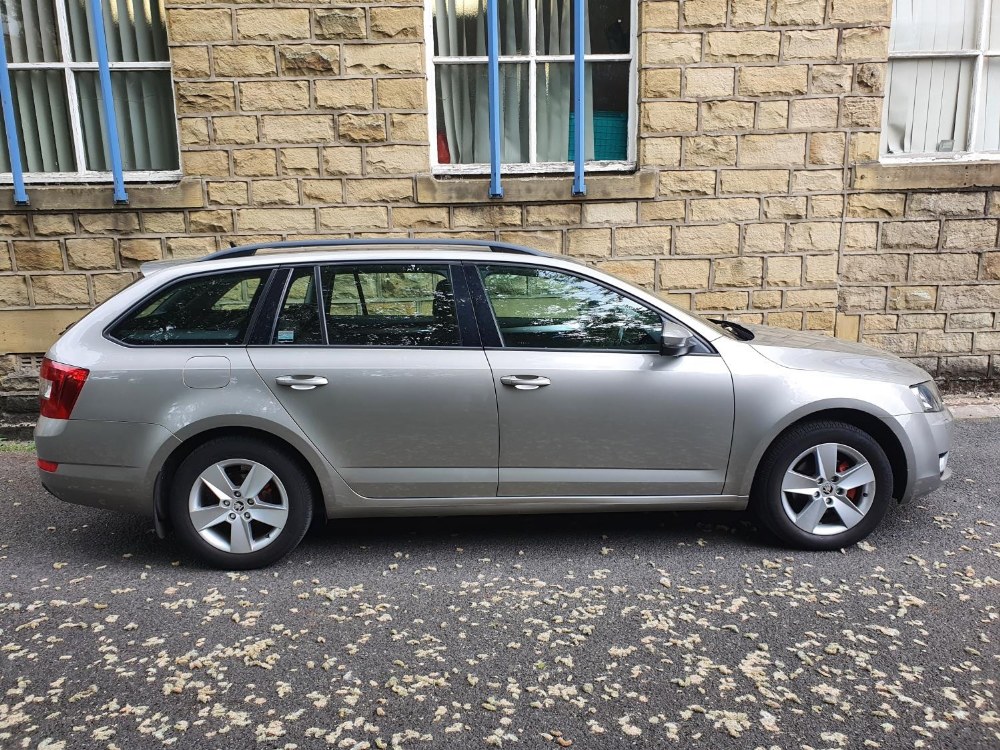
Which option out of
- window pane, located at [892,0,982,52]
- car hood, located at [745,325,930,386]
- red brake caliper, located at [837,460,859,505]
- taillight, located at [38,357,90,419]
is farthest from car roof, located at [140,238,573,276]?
window pane, located at [892,0,982,52]

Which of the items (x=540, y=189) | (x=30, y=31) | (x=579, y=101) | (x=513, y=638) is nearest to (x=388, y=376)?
(x=513, y=638)

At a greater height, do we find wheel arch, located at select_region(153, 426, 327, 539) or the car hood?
the car hood

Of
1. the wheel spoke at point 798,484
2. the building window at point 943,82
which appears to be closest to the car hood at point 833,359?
the wheel spoke at point 798,484

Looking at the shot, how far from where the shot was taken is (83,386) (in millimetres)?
3836

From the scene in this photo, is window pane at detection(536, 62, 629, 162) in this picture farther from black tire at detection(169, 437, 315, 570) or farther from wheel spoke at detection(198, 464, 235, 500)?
wheel spoke at detection(198, 464, 235, 500)

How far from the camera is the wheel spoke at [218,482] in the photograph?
3904 mm

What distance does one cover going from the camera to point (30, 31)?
22.9ft

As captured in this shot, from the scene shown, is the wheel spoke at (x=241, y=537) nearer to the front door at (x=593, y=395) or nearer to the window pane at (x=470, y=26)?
the front door at (x=593, y=395)

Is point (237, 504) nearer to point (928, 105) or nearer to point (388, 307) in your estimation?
point (388, 307)

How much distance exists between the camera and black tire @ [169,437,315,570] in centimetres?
390

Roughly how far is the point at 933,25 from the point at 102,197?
25.4 feet

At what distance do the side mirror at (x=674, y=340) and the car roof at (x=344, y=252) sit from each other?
661 mm

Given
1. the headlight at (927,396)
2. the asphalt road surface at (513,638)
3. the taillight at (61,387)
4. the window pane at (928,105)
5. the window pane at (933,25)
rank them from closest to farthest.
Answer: the asphalt road surface at (513,638)
the taillight at (61,387)
the headlight at (927,396)
the window pane at (933,25)
the window pane at (928,105)

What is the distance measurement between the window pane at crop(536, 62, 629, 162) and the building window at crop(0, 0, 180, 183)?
3.43 metres
